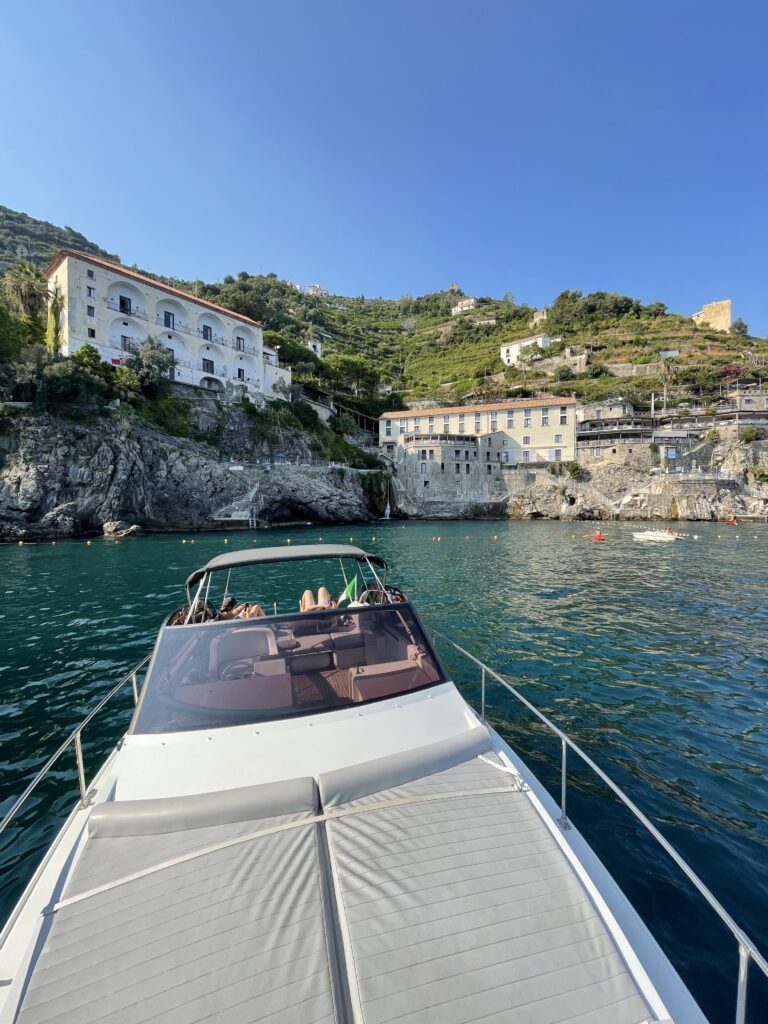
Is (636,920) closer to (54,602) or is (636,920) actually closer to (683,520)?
(54,602)

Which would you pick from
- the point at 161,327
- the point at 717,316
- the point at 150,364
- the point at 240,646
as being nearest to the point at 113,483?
the point at 150,364

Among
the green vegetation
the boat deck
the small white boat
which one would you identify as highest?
the green vegetation

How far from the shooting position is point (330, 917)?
226cm

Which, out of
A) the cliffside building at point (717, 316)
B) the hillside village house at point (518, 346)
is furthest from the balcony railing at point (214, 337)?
the cliffside building at point (717, 316)

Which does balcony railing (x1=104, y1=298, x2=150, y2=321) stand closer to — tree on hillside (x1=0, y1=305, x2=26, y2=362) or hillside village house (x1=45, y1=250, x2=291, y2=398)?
hillside village house (x1=45, y1=250, x2=291, y2=398)

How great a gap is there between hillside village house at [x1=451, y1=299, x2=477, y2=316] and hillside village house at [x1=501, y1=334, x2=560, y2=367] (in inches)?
2082

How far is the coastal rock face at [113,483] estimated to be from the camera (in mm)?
34875

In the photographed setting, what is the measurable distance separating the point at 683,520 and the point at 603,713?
59.5 metres

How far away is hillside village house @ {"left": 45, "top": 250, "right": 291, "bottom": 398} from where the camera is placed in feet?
147

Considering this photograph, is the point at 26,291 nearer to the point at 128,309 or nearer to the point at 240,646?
the point at 128,309

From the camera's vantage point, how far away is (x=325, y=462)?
58.4 metres

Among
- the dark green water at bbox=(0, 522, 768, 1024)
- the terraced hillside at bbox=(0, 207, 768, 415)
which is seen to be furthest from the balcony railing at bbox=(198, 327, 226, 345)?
the dark green water at bbox=(0, 522, 768, 1024)

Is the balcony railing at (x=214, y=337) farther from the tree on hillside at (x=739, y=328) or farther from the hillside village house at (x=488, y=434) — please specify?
the tree on hillside at (x=739, y=328)

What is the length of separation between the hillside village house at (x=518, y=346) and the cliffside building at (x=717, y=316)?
1514 inches
